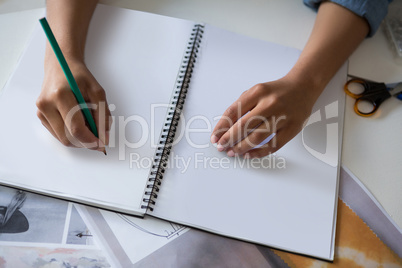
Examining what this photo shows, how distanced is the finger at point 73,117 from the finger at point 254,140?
8.8 inches

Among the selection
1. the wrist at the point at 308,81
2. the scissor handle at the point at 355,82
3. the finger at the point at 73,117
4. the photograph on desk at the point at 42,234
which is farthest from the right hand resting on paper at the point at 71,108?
the scissor handle at the point at 355,82

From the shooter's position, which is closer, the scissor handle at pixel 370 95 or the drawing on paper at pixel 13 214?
the drawing on paper at pixel 13 214

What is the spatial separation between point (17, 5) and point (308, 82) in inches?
22.7

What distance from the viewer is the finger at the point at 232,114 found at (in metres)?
0.58

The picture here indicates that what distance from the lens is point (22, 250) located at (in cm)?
51

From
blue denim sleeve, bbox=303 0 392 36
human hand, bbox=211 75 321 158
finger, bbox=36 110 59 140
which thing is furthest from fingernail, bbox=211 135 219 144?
blue denim sleeve, bbox=303 0 392 36

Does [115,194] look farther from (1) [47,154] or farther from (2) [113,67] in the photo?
(2) [113,67]

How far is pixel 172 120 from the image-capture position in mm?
601

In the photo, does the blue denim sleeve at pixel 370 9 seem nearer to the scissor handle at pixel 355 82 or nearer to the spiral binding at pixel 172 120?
the scissor handle at pixel 355 82

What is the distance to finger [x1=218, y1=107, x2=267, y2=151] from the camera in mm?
562

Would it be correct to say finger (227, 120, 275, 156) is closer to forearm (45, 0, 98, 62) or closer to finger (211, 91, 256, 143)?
finger (211, 91, 256, 143)

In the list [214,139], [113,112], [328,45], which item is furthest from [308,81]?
[113,112]

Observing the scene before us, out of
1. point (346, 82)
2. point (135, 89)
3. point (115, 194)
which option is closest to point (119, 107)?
point (135, 89)

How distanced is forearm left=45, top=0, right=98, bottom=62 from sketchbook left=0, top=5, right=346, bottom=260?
0.03 metres
